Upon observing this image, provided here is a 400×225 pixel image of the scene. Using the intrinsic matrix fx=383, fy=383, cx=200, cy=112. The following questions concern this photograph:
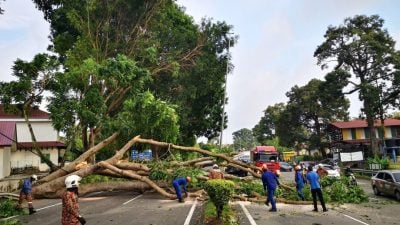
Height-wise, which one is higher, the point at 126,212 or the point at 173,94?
the point at 173,94

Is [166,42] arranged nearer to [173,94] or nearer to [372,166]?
[173,94]

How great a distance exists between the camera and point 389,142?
196ft

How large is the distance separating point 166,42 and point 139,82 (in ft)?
25.3

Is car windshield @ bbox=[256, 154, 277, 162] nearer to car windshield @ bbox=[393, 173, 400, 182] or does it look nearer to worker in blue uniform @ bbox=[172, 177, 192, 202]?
car windshield @ bbox=[393, 173, 400, 182]

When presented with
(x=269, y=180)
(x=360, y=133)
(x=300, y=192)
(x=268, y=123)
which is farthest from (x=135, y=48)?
(x=268, y=123)

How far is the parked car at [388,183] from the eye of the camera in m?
17.8

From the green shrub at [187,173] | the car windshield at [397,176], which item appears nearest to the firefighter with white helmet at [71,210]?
the green shrub at [187,173]

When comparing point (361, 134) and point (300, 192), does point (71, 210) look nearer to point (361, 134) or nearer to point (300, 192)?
point (300, 192)

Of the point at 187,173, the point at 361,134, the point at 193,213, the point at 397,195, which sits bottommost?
the point at 397,195

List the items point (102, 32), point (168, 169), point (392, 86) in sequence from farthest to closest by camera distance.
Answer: point (392, 86) → point (102, 32) → point (168, 169)

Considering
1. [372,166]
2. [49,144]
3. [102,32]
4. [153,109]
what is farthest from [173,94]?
[372,166]

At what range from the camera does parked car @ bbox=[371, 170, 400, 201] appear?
17.8 m

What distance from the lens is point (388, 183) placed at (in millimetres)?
18656

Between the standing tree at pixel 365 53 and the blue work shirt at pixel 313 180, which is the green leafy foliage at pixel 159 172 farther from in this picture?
the standing tree at pixel 365 53
